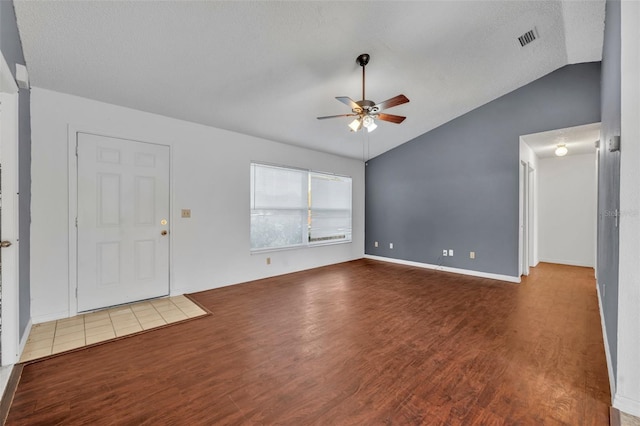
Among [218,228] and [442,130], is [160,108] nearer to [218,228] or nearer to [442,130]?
[218,228]

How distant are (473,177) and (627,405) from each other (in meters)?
4.11

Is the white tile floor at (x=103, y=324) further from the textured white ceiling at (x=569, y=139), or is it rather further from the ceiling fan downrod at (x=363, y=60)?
the textured white ceiling at (x=569, y=139)

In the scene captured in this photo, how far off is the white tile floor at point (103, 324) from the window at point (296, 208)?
1664 millimetres

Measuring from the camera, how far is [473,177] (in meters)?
5.16

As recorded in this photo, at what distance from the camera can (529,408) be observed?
172 centimetres

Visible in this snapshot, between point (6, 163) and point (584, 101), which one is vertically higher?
point (584, 101)

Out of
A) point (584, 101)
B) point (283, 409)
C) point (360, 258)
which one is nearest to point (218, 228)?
point (283, 409)

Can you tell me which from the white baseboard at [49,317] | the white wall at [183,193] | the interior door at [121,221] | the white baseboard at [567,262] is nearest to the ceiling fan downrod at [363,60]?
the white wall at [183,193]

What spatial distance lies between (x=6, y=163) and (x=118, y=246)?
154 centimetres

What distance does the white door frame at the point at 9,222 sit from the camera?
2.11 meters

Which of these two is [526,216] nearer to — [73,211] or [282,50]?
[282,50]

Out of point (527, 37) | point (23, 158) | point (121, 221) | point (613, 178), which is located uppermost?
point (527, 37)

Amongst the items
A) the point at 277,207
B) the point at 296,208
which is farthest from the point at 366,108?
the point at 296,208

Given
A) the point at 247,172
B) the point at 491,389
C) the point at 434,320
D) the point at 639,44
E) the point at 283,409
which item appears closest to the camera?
the point at 639,44
